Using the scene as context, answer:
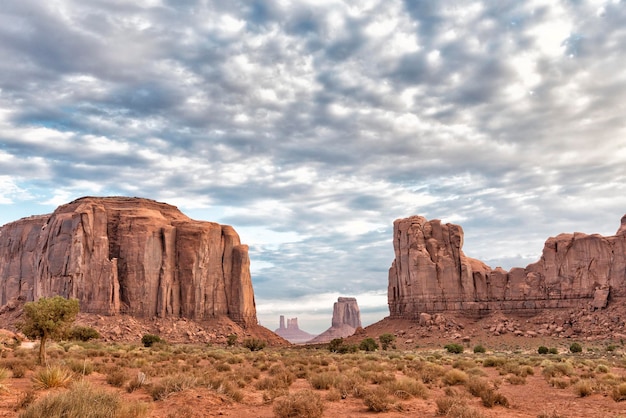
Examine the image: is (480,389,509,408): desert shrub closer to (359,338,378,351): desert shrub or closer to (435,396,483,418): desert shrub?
(435,396,483,418): desert shrub

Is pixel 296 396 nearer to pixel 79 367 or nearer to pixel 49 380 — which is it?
pixel 49 380

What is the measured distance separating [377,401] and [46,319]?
64.1 feet

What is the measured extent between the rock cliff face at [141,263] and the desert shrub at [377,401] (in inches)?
2972

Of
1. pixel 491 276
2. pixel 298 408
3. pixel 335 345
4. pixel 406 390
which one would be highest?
pixel 491 276

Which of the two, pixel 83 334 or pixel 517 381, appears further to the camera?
pixel 83 334

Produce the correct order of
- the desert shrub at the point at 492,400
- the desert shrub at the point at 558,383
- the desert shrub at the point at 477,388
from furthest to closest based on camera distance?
the desert shrub at the point at 558,383 < the desert shrub at the point at 477,388 < the desert shrub at the point at 492,400

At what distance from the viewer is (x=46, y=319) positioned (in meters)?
25.5

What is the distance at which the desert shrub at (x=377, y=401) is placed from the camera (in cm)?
1384

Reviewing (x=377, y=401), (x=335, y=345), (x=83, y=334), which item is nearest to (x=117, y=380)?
(x=377, y=401)

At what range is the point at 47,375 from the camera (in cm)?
1552

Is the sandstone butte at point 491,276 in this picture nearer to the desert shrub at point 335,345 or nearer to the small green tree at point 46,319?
the desert shrub at point 335,345

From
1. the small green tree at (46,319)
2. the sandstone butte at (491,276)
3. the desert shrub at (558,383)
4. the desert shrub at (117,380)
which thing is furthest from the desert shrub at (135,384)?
the sandstone butte at (491,276)

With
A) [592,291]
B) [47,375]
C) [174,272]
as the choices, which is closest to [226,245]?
[174,272]

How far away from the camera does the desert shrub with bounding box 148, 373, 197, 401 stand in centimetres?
1450
